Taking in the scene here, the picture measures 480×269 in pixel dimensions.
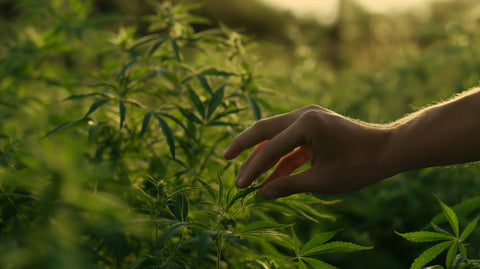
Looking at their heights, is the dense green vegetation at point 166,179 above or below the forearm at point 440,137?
below

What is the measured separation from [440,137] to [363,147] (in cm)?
22

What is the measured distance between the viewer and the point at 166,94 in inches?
73.9

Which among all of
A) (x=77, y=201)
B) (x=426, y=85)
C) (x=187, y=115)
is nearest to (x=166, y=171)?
(x=187, y=115)

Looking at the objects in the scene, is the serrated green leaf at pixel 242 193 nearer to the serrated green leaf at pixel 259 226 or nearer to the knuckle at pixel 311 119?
the serrated green leaf at pixel 259 226

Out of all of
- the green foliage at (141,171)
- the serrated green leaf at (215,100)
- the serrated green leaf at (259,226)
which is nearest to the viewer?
the green foliage at (141,171)

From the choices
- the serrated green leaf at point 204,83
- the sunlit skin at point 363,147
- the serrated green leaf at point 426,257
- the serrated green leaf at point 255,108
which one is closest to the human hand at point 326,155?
the sunlit skin at point 363,147

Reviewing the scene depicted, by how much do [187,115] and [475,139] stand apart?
1.01 metres

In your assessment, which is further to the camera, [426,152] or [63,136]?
[63,136]

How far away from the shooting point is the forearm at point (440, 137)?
3.77 feet

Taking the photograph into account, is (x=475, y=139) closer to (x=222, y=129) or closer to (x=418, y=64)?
(x=222, y=129)

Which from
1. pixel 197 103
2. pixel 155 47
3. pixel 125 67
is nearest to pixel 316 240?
pixel 197 103

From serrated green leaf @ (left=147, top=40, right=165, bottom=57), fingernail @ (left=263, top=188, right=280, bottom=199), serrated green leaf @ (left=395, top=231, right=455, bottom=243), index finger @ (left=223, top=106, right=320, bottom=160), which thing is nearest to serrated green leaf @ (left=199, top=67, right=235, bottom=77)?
serrated green leaf @ (left=147, top=40, right=165, bottom=57)

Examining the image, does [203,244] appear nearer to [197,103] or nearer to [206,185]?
[206,185]

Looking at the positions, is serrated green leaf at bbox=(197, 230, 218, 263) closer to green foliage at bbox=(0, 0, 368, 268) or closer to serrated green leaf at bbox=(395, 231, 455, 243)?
green foliage at bbox=(0, 0, 368, 268)
